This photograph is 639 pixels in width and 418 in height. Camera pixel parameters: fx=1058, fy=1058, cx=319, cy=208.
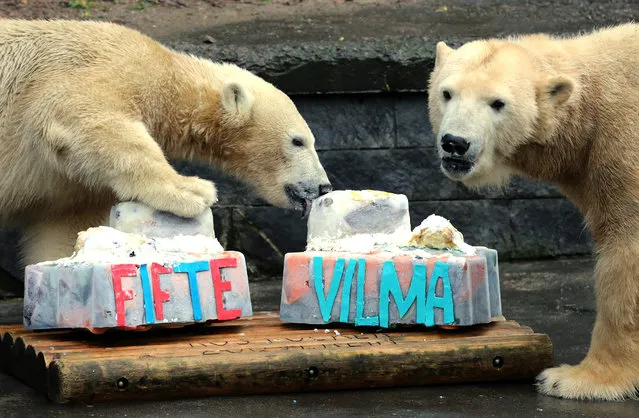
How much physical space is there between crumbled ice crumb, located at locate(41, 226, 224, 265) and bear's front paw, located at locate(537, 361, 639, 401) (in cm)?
147

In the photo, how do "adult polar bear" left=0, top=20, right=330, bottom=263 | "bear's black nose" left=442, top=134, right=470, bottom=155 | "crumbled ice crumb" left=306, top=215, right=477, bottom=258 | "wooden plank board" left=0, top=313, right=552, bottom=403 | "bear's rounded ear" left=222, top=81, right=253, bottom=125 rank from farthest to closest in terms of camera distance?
"bear's rounded ear" left=222, top=81, right=253, bottom=125 < "adult polar bear" left=0, top=20, right=330, bottom=263 < "crumbled ice crumb" left=306, top=215, right=477, bottom=258 < "bear's black nose" left=442, top=134, right=470, bottom=155 < "wooden plank board" left=0, top=313, right=552, bottom=403

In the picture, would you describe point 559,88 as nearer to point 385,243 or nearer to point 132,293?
point 385,243

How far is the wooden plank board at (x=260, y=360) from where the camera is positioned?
3771 millimetres

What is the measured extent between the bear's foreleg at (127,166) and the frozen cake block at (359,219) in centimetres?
49

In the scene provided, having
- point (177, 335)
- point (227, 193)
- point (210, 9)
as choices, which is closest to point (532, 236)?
point (227, 193)

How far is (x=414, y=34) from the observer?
6816 mm

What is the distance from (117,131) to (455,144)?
4.96 ft

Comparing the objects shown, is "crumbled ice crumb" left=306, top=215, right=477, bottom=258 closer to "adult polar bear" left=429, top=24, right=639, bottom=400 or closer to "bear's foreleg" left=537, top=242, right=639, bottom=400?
"adult polar bear" left=429, top=24, right=639, bottom=400

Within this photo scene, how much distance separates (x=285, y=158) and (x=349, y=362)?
1.57 meters

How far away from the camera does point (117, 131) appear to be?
Answer: 466 cm

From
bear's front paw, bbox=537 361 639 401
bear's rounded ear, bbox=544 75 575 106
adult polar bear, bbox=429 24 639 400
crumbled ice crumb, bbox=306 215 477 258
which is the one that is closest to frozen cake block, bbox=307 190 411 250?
crumbled ice crumb, bbox=306 215 477 258

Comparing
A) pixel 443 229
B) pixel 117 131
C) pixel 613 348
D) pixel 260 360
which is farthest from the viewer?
pixel 117 131

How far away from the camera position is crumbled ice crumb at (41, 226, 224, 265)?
4191 mm

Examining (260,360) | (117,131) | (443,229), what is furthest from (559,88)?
(117,131)
